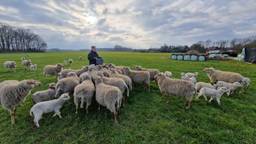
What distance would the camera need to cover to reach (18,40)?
105m

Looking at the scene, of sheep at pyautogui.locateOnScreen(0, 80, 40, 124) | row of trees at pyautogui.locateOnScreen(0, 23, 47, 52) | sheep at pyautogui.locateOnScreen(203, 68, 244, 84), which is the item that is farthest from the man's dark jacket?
row of trees at pyautogui.locateOnScreen(0, 23, 47, 52)

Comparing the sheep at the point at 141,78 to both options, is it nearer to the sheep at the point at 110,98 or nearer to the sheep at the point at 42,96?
the sheep at the point at 110,98

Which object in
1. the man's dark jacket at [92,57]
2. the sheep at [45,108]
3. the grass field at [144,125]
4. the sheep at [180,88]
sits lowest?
the grass field at [144,125]

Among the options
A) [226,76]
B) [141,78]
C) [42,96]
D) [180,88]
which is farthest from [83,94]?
[226,76]

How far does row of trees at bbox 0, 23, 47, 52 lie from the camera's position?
95.5 metres

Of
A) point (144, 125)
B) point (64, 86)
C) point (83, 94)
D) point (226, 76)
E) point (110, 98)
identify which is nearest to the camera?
point (110, 98)

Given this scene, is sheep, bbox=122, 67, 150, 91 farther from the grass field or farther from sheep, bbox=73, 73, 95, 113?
sheep, bbox=73, 73, 95, 113

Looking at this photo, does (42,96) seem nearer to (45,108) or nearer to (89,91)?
(45,108)

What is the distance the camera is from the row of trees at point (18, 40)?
313 ft

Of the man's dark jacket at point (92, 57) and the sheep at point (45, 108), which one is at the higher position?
the man's dark jacket at point (92, 57)

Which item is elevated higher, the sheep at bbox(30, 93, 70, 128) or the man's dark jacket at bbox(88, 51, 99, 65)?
the man's dark jacket at bbox(88, 51, 99, 65)

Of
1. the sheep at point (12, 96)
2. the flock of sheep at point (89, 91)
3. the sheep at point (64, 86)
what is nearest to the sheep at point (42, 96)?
the flock of sheep at point (89, 91)

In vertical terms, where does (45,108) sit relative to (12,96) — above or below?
below

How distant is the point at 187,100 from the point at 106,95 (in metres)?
3.59
